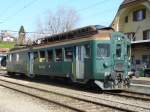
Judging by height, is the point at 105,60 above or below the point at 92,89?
above

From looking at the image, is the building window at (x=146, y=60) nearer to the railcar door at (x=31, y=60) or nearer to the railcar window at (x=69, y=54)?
the railcar door at (x=31, y=60)

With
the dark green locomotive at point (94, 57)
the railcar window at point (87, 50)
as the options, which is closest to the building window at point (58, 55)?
the dark green locomotive at point (94, 57)

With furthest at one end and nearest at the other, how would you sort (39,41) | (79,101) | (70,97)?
(39,41) < (70,97) < (79,101)

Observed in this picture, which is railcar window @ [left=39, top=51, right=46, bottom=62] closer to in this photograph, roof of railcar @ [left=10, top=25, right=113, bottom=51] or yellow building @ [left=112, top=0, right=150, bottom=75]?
roof of railcar @ [left=10, top=25, right=113, bottom=51]

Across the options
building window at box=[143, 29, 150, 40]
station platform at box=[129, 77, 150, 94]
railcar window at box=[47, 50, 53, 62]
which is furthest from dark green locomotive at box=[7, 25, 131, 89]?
building window at box=[143, 29, 150, 40]

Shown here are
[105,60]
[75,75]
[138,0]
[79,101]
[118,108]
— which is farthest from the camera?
[138,0]

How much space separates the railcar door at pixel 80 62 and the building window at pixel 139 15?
25046mm

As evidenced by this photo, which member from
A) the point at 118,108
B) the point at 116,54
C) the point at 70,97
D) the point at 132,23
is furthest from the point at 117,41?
the point at 132,23

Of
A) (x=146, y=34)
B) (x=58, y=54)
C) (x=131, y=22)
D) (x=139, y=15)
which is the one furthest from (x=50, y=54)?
(x=131, y=22)

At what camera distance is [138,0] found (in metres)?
43.1

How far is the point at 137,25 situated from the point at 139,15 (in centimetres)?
117

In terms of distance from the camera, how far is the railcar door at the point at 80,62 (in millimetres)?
19733

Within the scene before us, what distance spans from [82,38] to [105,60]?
1763 mm

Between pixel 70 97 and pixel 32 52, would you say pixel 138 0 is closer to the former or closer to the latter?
pixel 32 52
